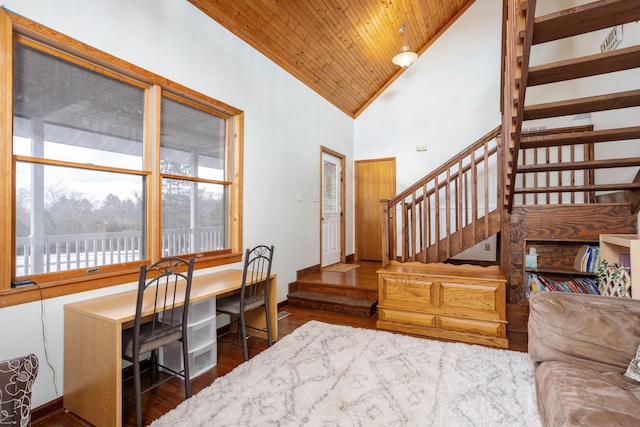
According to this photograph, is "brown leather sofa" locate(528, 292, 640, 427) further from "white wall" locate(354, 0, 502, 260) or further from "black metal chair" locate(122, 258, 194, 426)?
"white wall" locate(354, 0, 502, 260)

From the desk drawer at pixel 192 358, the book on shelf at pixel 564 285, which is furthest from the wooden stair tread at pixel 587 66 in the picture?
the desk drawer at pixel 192 358

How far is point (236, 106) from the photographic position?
3373mm

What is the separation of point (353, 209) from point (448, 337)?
3572 mm

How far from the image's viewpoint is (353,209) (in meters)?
6.27

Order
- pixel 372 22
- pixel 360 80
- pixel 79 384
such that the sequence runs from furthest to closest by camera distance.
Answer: pixel 360 80 → pixel 372 22 → pixel 79 384

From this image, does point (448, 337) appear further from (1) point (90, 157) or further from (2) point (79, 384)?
(1) point (90, 157)

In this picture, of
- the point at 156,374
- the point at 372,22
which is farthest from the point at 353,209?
the point at 156,374

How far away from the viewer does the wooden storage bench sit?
9.43 feet

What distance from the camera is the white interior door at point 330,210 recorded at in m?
5.29

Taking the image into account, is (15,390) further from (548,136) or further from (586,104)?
(548,136)

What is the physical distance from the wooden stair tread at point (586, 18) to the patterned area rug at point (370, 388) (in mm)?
2271

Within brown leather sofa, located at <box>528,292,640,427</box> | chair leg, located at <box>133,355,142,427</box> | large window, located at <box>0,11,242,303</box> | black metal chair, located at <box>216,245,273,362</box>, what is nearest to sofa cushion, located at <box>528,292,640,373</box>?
brown leather sofa, located at <box>528,292,640,427</box>

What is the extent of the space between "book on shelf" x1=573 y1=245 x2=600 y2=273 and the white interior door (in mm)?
3266

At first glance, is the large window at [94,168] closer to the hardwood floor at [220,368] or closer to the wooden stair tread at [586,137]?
the hardwood floor at [220,368]
